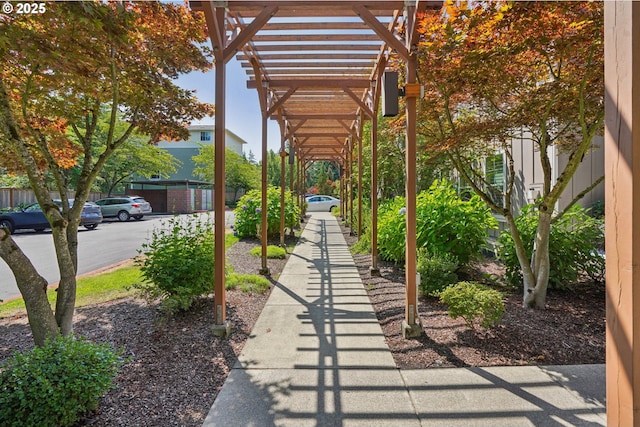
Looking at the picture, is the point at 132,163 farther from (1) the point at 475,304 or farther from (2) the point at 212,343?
(1) the point at 475,304

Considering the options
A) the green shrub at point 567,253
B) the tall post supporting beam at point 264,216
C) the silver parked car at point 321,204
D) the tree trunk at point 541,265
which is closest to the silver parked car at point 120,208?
the silver parked car at point 321,204

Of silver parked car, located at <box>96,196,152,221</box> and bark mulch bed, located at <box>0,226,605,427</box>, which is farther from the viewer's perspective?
silver parked car, located at <box>96,196,152,221</box>

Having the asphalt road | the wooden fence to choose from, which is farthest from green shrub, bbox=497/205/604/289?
the wooden fence

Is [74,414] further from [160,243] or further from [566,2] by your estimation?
[566,2]

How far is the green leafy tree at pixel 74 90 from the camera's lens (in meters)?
2.39

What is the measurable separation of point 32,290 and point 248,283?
3.15 meters

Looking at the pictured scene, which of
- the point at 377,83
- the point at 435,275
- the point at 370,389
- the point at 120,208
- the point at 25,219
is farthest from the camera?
the point at 120,208

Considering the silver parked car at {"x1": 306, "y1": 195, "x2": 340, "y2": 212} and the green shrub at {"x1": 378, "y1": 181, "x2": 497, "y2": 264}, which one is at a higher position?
the silver parked car at {"x1": 306, "y1": 195, "x2": 340, "y2": 212}

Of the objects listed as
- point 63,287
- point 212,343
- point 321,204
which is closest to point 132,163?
point 321,204

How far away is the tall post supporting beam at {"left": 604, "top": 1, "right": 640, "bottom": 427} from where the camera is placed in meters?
1.30

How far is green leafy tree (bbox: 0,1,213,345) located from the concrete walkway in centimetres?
152

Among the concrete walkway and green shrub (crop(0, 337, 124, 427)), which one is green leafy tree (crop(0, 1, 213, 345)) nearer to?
green shrub (crop(0, 337, 124, 427))

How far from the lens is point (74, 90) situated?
3.42 metres

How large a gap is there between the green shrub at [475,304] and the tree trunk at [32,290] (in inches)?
129
